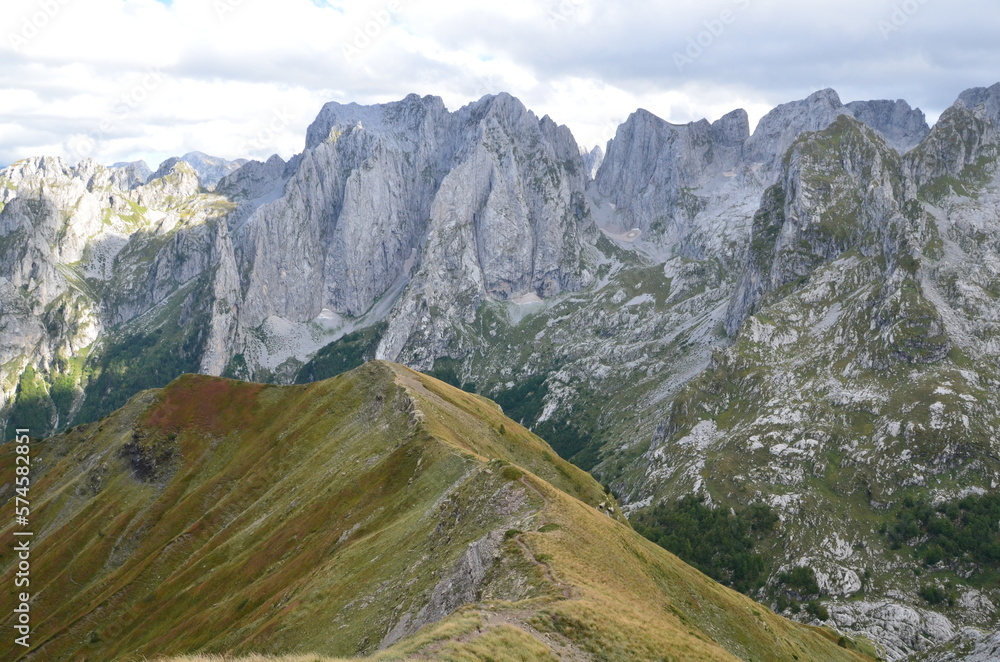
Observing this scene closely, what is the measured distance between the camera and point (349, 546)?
85500 millimetres

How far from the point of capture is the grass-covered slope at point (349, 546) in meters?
56.1

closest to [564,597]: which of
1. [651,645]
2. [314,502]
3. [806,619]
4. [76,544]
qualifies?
[651,645]

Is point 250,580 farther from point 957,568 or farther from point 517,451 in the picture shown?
point 957,568

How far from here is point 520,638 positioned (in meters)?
44.6

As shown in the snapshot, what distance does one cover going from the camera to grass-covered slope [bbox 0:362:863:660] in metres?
56.1

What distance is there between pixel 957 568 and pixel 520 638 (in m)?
181
